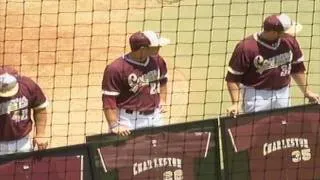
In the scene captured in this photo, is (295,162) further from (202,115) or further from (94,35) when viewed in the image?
(94,35)

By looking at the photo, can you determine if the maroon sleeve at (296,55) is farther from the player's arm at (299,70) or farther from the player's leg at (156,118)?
the player's leg at (156,118)

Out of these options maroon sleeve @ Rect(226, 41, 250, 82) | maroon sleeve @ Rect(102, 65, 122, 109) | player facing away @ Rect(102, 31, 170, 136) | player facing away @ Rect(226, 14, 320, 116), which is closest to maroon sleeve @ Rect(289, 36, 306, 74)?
player facing away @ Rect(226, 14, 320, 116)

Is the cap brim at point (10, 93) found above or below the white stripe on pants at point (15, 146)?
above

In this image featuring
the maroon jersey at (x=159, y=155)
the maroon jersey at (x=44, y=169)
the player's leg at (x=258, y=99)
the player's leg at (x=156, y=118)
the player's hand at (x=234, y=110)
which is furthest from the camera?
the player's leg at (x=258, y=99)

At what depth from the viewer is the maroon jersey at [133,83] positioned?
5875 mm

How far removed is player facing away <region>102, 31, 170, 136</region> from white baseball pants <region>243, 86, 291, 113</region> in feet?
2.42

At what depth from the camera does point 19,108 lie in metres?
5.58

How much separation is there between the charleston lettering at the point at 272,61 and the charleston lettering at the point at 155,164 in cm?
108

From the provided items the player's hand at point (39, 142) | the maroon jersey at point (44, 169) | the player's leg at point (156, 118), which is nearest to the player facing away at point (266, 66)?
the player's leg at point (156, 118)

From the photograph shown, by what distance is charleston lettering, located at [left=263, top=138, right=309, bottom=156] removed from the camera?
5949 millimetres

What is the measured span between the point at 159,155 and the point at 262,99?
3.73 ft

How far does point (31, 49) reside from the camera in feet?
35.0

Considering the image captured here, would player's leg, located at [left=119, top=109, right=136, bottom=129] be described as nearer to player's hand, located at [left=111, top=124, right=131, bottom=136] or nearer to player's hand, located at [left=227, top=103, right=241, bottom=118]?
player's hand, located at [left=111, top=124, right=131, bottom=136]

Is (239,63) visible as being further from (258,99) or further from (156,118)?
(156,118)
